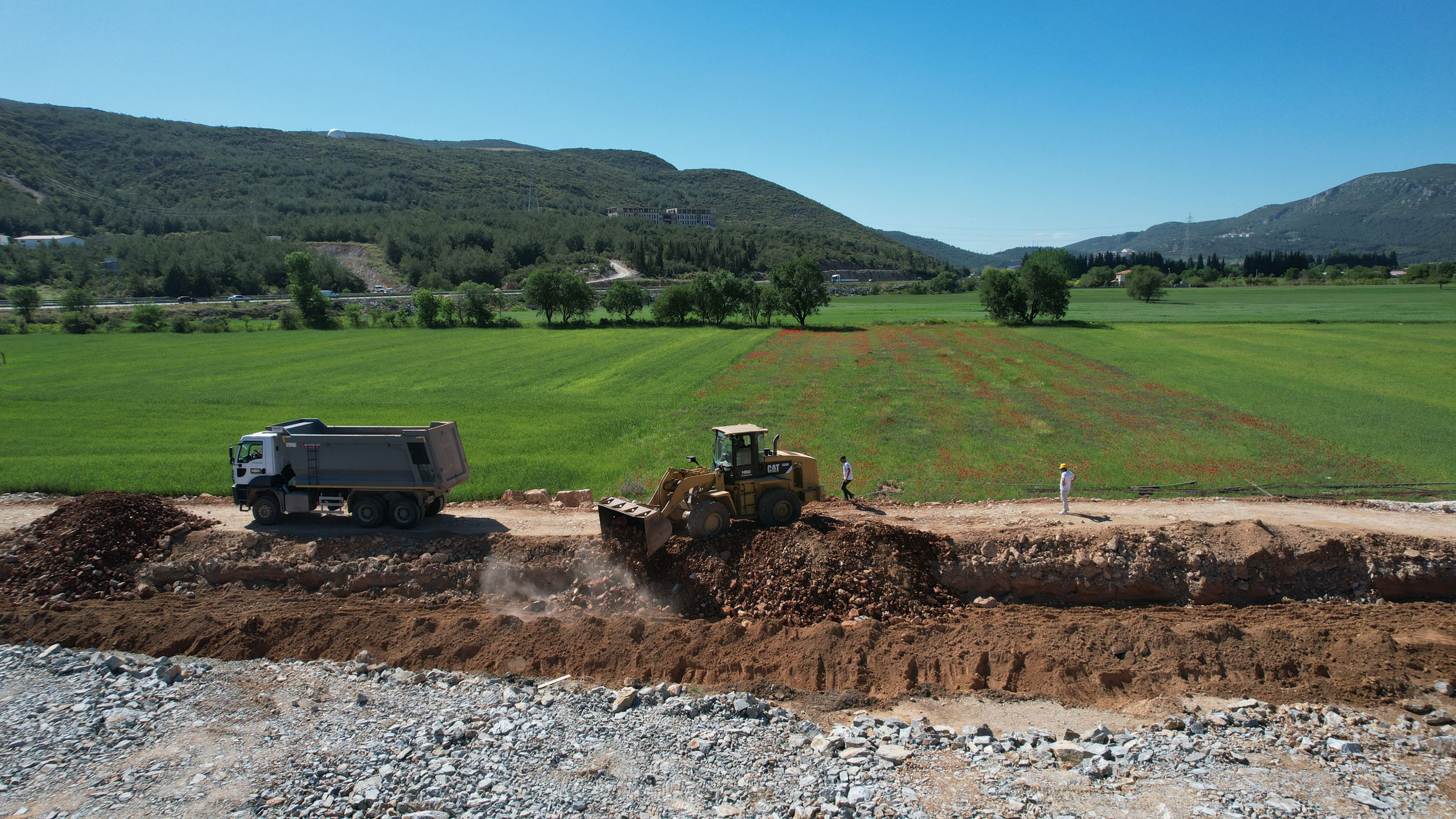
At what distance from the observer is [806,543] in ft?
53.2

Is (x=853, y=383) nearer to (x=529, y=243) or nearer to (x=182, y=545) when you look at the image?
(x=182, y=545)

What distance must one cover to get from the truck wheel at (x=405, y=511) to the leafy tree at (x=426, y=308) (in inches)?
3058

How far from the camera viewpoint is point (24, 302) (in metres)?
81.4

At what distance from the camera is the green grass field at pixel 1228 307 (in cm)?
8044

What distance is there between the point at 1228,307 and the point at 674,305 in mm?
79390

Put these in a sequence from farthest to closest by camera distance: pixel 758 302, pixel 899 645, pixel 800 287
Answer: pixel 758 302, pixel 800 287, pixel 899 645

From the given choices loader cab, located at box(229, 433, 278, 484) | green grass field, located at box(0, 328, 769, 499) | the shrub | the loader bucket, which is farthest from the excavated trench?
the shrub

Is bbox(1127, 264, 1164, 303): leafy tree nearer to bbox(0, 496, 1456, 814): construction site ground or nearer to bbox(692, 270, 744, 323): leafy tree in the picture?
bbox(692, 270, 744, 323): leafy tree

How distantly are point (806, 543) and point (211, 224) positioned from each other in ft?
665

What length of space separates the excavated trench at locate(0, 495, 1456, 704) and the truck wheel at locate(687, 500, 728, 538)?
1.07ft

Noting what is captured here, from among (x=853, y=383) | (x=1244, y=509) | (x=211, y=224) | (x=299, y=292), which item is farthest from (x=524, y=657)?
(x=211, y=224)

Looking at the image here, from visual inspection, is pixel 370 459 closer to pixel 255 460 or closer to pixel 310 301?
pixel 255 460

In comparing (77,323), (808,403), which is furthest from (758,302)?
(77,323)

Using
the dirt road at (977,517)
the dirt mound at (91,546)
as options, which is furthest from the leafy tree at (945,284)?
the dirt mound at (91,546)
